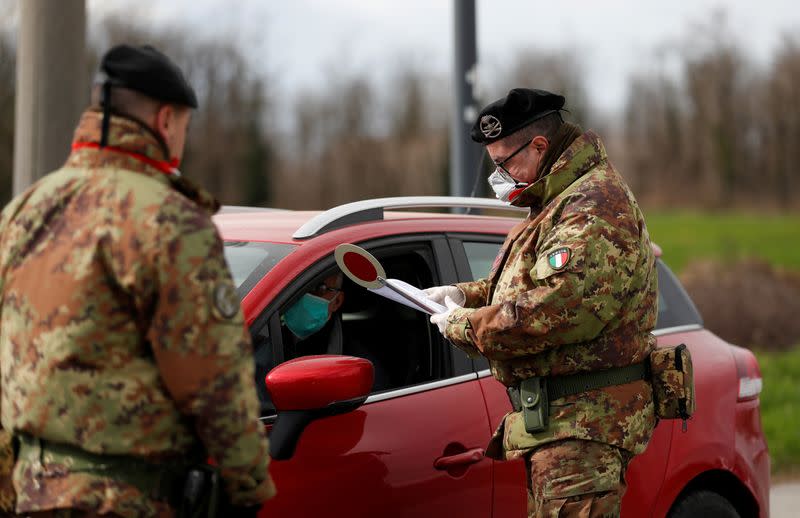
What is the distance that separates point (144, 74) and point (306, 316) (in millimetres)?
1273

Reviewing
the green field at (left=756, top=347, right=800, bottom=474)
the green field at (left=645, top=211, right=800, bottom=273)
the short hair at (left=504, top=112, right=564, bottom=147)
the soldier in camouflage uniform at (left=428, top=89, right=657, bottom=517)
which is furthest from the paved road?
the green field at (left=645, top=211, right=800, bottom=273)

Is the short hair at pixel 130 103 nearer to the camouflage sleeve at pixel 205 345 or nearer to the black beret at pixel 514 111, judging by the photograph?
the camouflage sleeve at pixel 205 345

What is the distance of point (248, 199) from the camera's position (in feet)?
104

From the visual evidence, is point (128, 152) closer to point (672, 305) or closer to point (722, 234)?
point (672, 305)

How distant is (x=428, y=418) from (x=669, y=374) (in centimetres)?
74

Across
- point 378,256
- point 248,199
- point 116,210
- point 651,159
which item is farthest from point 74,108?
point 651,159

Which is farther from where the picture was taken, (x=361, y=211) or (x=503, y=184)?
(x=361, y=211)

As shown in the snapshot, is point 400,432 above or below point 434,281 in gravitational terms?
below

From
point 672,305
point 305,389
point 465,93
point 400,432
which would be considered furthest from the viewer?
point 465,93

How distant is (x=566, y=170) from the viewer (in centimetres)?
323

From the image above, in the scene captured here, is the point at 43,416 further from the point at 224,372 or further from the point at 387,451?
the point at 387,451

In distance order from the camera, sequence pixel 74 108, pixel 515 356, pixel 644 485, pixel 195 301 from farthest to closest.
A: pixel 74 108, pixel 644 485, pixel 515 356, pixel 195 301

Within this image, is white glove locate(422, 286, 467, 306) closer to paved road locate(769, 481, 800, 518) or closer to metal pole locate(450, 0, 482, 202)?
metal pole locate(450, 0, 482, 202)

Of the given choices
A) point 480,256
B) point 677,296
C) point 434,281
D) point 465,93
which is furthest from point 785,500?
point 434,281
